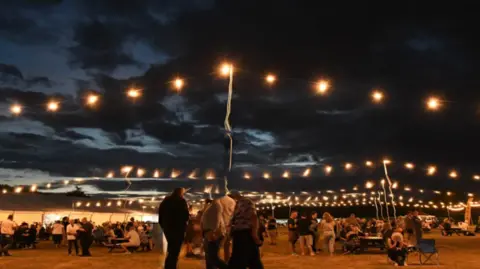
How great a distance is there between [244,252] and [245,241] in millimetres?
148

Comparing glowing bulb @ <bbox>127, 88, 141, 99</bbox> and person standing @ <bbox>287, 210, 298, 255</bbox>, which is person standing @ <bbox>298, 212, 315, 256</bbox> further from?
glowing bulb @ <bbox>127, 88, 141, 99</bbox>

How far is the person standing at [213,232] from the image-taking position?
772cm

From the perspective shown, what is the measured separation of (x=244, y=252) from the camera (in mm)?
6230

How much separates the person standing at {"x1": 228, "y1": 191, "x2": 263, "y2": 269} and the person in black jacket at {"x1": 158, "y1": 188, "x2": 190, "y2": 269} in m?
1.45

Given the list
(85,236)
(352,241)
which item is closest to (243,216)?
(352,241)

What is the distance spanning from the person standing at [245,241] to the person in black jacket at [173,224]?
4.76 ft

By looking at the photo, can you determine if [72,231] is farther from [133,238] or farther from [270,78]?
[270,78]

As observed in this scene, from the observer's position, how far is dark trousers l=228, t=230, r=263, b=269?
20.2 ft

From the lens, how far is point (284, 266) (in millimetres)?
11633

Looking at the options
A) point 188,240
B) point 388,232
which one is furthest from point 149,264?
point 388,232

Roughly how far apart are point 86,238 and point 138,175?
9.82m

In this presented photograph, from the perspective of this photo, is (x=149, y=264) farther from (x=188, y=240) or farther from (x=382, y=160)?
(x=382, y=160)

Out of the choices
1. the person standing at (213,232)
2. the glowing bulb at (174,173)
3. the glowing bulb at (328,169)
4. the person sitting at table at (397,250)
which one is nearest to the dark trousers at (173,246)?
the person standing at (213,232)

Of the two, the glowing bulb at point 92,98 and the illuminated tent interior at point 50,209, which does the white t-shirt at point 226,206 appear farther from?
the illuminated tent interior at point 50,209
